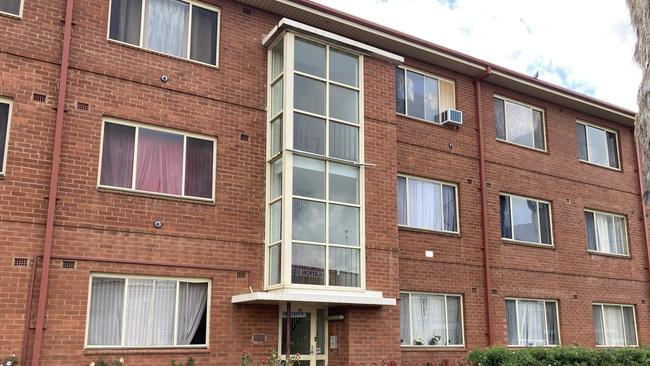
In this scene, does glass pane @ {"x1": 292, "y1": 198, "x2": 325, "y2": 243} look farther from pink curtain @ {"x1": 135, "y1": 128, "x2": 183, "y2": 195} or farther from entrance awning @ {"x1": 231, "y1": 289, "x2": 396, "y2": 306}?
pink curtain @ {"x1": 135, "y1": 128, "x2": 183, "y2": 195}

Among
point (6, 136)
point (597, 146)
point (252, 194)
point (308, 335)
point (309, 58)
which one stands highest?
point (597, 146)

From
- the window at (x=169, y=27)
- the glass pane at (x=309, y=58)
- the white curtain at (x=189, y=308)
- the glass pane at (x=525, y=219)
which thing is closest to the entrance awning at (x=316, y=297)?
the white curtain at (x=189, y=308)

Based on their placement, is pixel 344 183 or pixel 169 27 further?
pixel 344 183

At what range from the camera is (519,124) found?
18484 mm

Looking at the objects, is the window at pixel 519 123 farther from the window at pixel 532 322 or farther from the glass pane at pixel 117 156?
the glass pane at pixel 117 156

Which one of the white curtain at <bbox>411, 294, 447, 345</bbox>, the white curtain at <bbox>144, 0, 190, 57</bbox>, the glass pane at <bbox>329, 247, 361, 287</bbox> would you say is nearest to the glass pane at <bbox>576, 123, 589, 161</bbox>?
the white curtain at <bbox>411, 294, 447, 345</bbox>

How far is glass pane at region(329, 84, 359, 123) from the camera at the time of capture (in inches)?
534

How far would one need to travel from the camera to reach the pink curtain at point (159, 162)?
472 inches

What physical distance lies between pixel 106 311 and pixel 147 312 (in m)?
0.70

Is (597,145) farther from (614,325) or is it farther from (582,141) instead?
(614,325)

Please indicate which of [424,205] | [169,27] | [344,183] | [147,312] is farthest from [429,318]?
[169,27]

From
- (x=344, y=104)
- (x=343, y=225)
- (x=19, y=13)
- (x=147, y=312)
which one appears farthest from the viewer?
(x=344, y=104)

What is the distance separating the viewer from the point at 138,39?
1248 centimetres

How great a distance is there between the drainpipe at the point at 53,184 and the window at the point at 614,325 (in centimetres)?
1470
